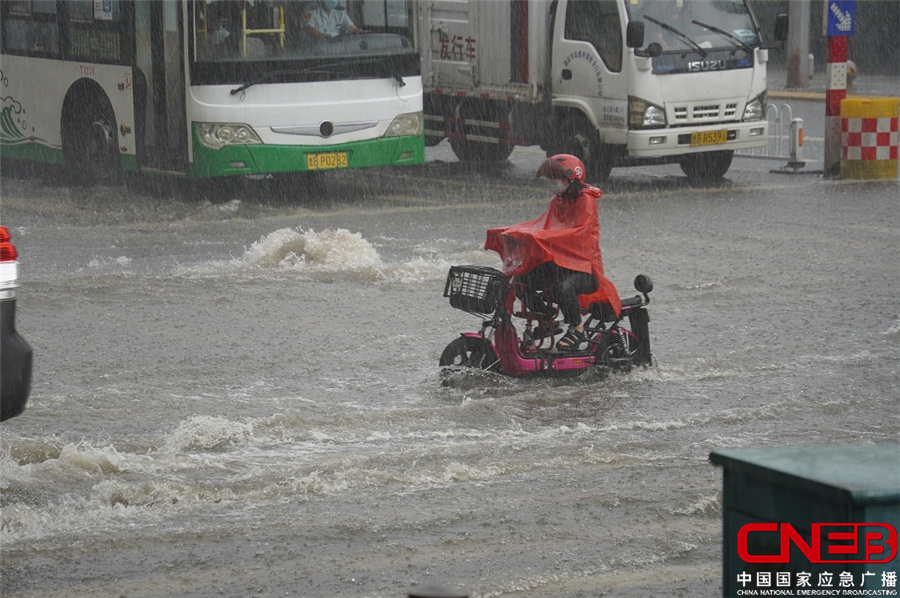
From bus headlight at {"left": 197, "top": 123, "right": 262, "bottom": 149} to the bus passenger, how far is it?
1.41m

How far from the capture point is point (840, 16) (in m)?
18.7

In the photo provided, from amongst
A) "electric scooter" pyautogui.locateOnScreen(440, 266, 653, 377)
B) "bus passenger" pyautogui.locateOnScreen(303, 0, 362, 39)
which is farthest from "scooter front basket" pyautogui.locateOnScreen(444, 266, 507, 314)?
"bus passenger" pyautogui.locateOnScreen(303, 0, 362, 39)

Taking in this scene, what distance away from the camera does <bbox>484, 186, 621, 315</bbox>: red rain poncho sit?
8.53 m

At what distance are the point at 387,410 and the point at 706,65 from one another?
11.1 meters

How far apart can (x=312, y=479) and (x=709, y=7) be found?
12.9 m

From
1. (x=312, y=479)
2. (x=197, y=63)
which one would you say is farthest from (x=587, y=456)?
(x=197, y=63)

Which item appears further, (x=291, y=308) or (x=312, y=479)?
(x=291, y=308)

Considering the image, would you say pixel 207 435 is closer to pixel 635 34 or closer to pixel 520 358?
pixel 520 358

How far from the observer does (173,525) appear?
608cm

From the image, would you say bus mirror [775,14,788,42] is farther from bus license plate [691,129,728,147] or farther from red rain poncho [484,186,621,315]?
red rain poncho [484,186,621,315]

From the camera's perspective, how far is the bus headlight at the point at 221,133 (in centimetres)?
1648

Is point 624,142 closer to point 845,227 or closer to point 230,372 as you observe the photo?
point 845,227

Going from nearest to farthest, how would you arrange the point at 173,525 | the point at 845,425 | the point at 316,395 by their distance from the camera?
1. the point at 173,525
2. the point at 845,425
3. the point at 316,395

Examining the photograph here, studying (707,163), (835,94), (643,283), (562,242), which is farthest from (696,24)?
(562,242)
